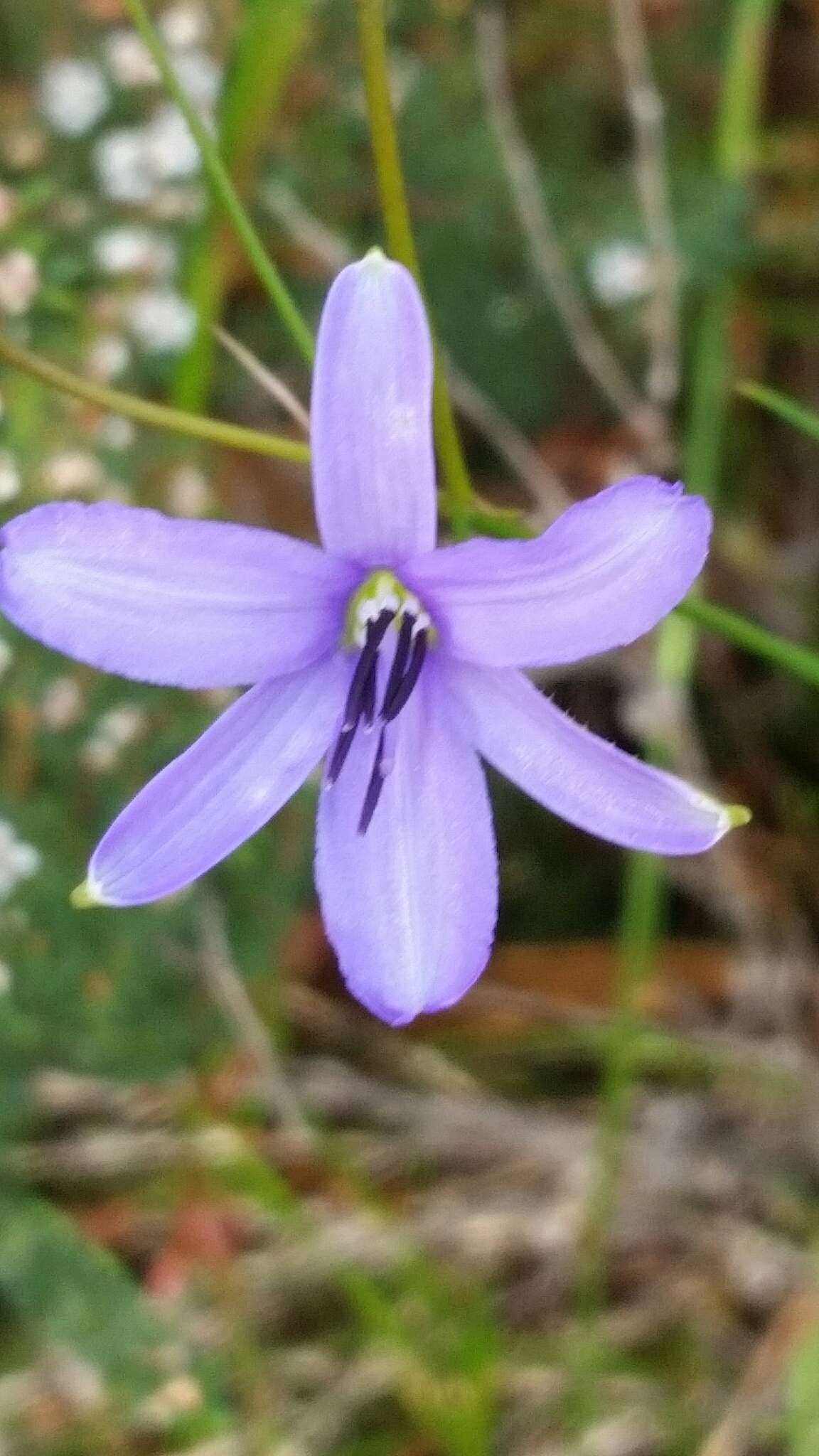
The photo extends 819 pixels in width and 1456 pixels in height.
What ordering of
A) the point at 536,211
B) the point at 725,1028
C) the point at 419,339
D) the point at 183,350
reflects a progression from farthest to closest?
the point at 725,1028
the point at 536,211
the point at 183,350
the point at 419,339

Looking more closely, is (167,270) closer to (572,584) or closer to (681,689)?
(681,689)

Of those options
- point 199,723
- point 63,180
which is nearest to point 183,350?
point 63,180

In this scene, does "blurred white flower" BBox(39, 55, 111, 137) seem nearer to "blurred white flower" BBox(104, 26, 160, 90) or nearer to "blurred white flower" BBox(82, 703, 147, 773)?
"blurred white flower" BBox(104, 26, 160, 90)

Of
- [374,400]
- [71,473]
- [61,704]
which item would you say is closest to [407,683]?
[374,400]

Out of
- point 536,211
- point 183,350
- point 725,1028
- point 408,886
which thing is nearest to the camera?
point 408,886

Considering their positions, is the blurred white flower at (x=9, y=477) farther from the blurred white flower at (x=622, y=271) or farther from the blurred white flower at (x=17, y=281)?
the blurred white flower at (x=622, y=271)
